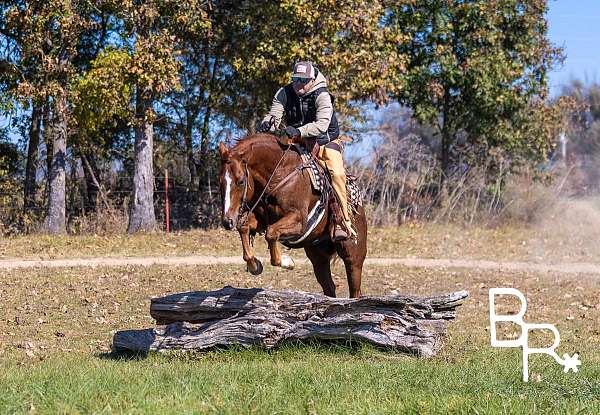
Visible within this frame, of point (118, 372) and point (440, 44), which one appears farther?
point (440, 44)

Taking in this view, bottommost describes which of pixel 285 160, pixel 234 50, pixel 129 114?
pixel 285 160

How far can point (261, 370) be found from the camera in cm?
943

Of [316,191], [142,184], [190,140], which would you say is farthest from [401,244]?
[316,191]

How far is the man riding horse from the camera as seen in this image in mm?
11844

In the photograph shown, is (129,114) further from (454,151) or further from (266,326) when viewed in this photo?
(266,326)

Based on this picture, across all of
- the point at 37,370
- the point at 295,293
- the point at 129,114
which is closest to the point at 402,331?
the point at 295,293

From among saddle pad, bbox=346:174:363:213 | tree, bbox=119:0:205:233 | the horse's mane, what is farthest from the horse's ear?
tree, bbox=119:0:205:233

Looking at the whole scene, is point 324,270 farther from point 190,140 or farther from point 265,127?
→ point 190,140

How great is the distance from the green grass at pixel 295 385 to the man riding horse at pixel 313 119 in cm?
250

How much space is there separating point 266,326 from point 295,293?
70 centimetres

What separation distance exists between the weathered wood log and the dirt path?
36.6 feet

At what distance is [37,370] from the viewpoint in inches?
398

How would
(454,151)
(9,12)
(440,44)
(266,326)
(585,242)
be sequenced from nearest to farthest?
1. (266,326)
2. (9,12)
3. (585,242)
4. (440,44)
5. (454,151)

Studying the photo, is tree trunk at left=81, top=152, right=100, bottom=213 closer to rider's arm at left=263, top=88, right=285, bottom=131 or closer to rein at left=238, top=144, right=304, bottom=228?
rider's arm at left=263, top=88, right=285, bottom=131
